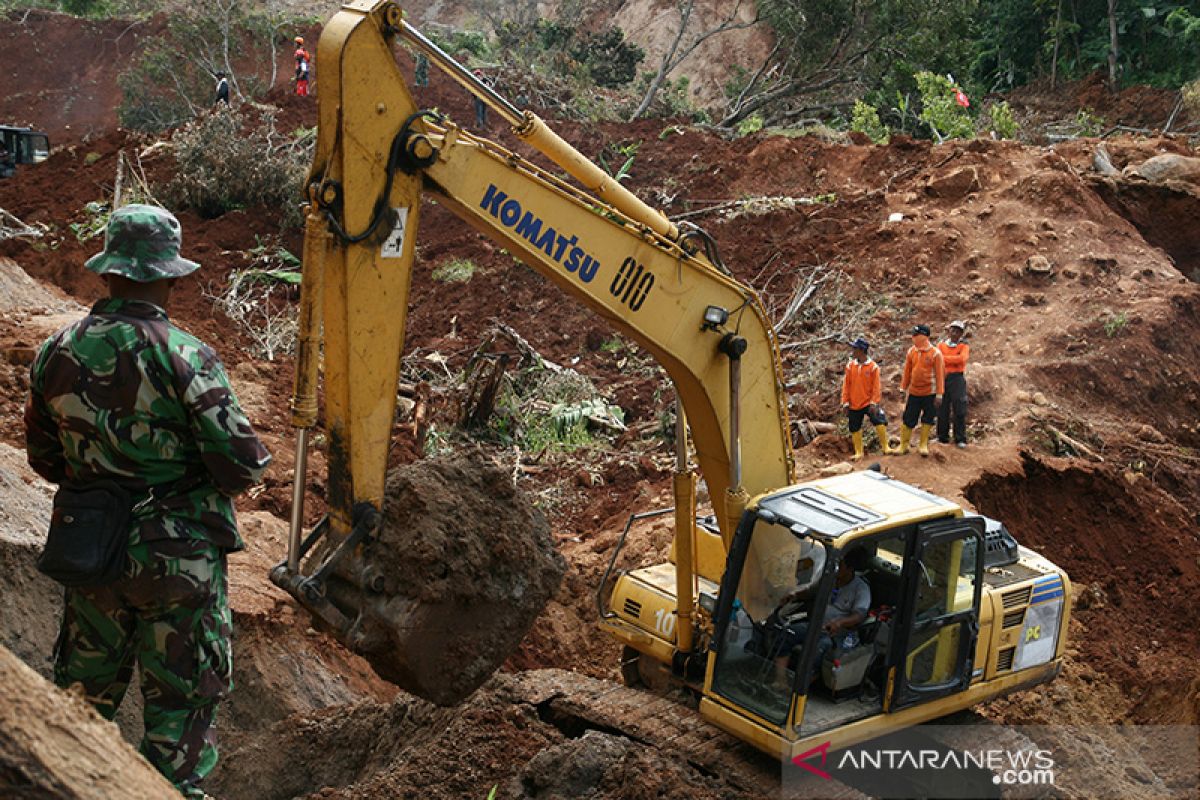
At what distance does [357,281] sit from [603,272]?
50.0 inches

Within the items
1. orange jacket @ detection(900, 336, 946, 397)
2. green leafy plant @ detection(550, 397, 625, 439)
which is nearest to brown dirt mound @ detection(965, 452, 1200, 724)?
orange jacket @ detection(900, 336, 946, 397)

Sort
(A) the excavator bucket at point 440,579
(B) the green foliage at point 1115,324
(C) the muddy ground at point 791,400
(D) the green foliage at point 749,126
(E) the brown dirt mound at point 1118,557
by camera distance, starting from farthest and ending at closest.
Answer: (D) the green foliage at point 749,126, (B) the green foliage at point 1115,324, (E) the brown dirt mound at point 1118,557, (C) the muddy ground at point 791,400, (A) the excavator bucket at point 440,579

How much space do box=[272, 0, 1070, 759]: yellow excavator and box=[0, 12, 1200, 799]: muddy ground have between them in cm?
58

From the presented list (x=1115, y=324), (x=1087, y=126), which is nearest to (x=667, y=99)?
(x=1087, y=126)

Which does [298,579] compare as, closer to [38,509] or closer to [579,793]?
[579,793]

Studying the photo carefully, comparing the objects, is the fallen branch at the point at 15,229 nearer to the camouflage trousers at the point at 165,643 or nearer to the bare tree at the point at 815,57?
the bare tree at the point at 815,57

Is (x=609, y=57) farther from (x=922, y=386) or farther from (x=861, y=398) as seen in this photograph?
(x=922, y=386)

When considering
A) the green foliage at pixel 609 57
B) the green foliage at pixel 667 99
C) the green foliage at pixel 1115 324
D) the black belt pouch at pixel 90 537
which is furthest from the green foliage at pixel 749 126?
the black belt pouch at pixel 90 537

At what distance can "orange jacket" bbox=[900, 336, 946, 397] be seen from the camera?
11523mm

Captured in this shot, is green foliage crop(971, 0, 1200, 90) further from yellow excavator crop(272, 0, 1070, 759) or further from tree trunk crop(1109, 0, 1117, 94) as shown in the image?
yellow excavator crop(272, 0, 1070, 759)

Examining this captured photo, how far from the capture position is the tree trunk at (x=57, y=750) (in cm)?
340

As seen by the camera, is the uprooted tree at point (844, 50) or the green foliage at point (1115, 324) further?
the uprooted tree at point (844, 50)
